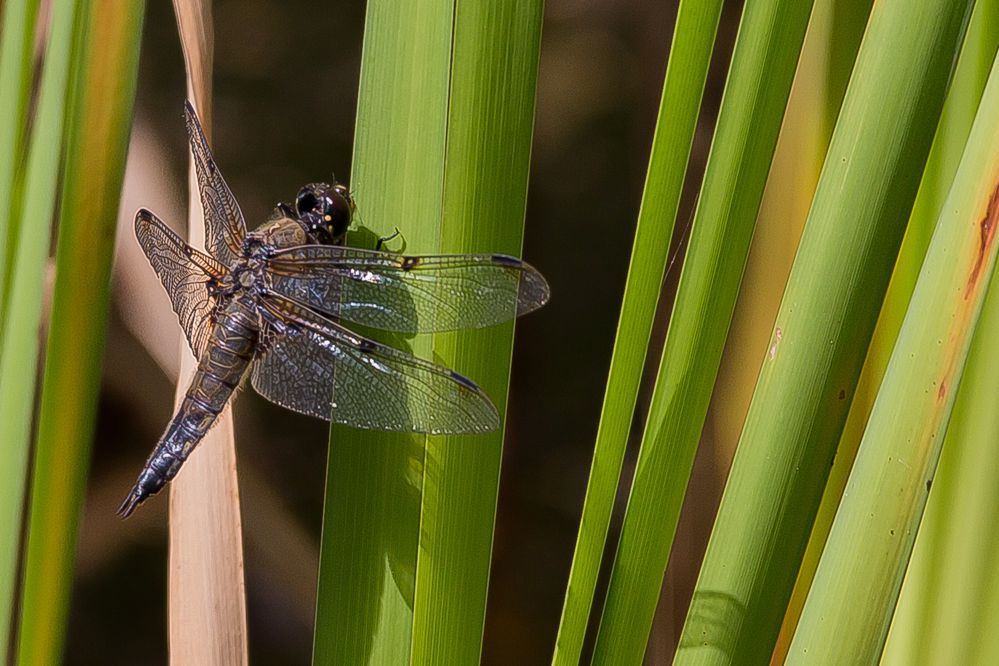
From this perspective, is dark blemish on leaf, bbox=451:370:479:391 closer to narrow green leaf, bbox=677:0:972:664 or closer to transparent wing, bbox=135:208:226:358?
narrow green leaf, bbox=677:0:972:664

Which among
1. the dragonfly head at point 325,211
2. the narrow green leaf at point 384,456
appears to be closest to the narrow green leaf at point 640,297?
the narrow green leaf at point 384,456

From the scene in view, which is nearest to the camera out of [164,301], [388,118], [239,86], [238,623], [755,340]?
[388,118]

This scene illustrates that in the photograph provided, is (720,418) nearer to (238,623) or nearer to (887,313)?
(887,313)

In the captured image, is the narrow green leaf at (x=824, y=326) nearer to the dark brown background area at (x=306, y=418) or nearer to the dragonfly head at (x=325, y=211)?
the dragonfly head at (x=325, y=211)

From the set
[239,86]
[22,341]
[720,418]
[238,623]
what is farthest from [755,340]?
[239,86]

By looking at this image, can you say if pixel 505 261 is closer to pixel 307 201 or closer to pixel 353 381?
pixel 353 381

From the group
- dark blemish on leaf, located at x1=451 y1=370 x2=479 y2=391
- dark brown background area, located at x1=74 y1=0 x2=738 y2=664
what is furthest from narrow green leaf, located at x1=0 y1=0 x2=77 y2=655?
dark brown background area, located at x1=74 y1=0 x2=738 y2=664

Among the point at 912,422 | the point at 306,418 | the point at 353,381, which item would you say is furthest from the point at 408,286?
the point at 306,418
